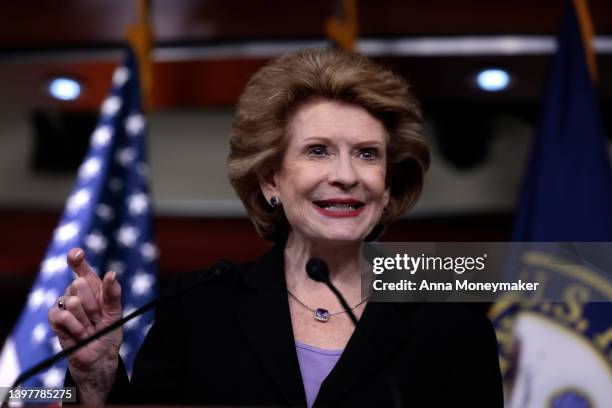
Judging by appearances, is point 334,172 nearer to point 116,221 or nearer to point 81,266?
point 81,266

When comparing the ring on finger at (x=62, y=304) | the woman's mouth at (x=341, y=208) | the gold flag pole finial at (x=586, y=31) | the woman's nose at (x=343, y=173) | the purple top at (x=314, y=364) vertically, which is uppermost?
the gold flag pole finial at (x=586, y=31)

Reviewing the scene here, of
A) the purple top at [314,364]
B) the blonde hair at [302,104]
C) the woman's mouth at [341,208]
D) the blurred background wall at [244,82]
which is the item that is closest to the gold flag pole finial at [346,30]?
→ the blurred background wall at [244,82]

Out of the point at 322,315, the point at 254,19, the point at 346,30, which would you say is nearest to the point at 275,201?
the point at 322,315

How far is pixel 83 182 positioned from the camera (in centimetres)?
289

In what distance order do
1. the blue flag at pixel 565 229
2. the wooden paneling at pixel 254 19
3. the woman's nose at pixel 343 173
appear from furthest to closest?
the wooden paneling at pixel 254 19, the blue flag at pixel 565 229, the woman's nose at pixel 343 173

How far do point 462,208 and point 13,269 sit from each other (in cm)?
228

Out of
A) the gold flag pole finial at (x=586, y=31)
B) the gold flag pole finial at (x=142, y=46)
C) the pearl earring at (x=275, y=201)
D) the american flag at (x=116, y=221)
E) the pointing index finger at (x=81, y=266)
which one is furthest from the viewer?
the gold flag pole finial at (x=142, y=46)

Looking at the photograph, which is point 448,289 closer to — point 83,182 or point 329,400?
point 329,400

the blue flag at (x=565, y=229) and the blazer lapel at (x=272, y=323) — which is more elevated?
the blue flag at (x=565, y=229)

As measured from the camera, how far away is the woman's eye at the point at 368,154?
1.68m

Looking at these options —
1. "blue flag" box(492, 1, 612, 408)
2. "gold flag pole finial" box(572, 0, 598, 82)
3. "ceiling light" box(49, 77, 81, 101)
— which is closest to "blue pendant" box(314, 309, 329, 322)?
"blue flag" box(492, 1, 612, 408)

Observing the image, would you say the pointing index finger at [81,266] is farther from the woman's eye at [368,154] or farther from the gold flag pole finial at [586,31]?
the gold flag pole finial at [586,31]

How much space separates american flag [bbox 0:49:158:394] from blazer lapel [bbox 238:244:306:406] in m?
1.08

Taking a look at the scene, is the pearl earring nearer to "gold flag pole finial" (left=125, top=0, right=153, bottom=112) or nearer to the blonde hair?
the blonde hair
